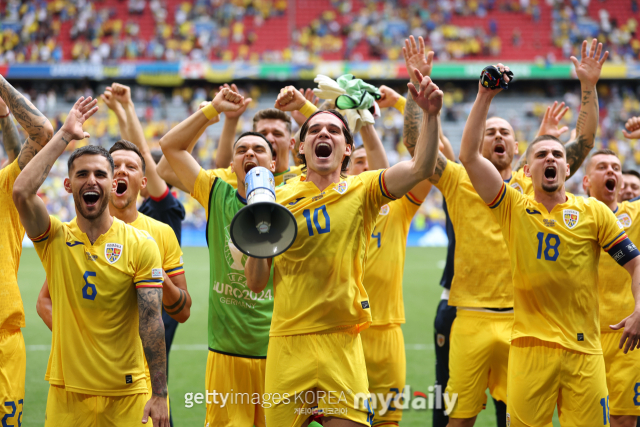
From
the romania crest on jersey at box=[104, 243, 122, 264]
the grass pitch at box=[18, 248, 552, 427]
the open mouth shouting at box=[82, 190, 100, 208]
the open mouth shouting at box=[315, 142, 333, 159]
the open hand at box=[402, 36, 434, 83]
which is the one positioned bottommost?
the grass pitch at box=[18, 248, 552, 427]

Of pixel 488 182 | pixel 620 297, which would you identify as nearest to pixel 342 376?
pixel 488 182

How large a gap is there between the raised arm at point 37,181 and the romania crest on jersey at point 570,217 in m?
3.39

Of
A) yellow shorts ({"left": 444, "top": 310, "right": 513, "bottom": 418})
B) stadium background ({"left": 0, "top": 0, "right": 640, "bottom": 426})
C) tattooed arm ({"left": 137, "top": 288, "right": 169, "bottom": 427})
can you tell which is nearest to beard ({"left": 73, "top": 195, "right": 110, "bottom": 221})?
tattooed arm ({"left": 137, "top": 288, "right": 169, "bottom": 427})

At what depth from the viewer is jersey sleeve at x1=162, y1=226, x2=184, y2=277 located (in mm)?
4340

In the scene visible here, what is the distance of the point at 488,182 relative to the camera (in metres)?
4.08

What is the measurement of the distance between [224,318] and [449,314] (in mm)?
2411

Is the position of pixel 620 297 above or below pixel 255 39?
below

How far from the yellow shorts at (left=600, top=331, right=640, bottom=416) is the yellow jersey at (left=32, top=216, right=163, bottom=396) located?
4.00 meters

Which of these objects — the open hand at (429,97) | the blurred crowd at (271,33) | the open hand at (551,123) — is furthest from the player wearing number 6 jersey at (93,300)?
the blurred crowd at (271,33)

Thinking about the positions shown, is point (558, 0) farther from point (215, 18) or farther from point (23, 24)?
point (23, 24)

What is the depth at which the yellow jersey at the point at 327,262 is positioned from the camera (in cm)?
331

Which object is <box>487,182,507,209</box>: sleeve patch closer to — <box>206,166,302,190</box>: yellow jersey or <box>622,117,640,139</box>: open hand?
<box>206,166,302,190</box>: yellow jersey

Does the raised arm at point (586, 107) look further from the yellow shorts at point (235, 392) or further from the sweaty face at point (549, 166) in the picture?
the yellow shorts at point (235, 392)

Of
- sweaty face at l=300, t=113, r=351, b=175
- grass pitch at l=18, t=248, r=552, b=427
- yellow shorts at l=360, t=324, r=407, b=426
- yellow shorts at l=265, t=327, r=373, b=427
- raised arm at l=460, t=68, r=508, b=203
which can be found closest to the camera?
yellow shorts at l=265, t=327, r=373, b=427
